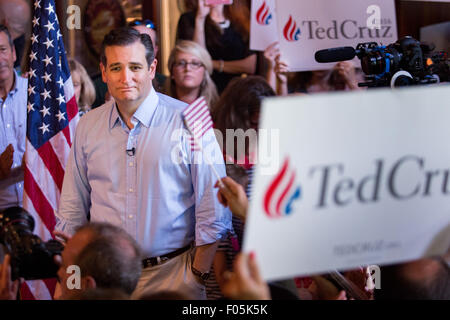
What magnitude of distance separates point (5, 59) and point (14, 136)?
1.56 feet

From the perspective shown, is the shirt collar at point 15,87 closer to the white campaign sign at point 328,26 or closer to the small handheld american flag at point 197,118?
the white campaign sign at point 328,26

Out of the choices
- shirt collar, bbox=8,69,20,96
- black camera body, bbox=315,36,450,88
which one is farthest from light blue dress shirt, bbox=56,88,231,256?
shirt collar, bbox=8,69,20,96

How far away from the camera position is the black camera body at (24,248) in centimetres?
178

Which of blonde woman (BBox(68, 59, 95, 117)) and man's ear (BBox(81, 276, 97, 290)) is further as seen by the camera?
blonde woman (BBox(68, 59, 95, 117))

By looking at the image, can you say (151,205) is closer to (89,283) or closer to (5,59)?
(89,283)

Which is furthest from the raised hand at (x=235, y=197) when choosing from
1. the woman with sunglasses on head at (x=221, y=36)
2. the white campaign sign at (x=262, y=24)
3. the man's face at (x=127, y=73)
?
the woman with sunglasses on head at (x=221, y=36)

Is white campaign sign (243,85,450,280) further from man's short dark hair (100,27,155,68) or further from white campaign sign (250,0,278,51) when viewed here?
white campaign sign (250,0,278,51)

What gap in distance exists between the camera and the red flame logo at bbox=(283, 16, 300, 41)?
3602 mm

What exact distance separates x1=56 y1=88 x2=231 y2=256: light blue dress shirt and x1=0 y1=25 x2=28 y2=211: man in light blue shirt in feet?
3.21

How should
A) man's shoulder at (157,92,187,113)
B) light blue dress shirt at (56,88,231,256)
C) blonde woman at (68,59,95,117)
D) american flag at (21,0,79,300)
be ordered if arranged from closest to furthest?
1. light blue dress shirt at (56,88,231,256)
2. man's shoulder at (157,92,187,113)
3. american flag at (21,0,79,300)
4. blonde woman at (68,59,95,117)

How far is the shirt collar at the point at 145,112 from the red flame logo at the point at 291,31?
140 cm

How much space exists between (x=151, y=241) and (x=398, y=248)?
3.99 ft

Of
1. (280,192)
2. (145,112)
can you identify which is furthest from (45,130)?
(280,192)
